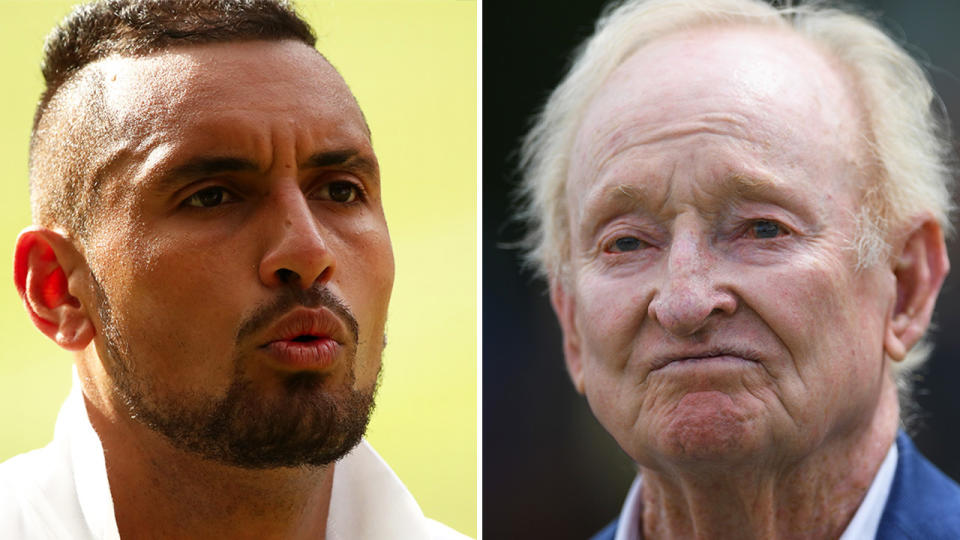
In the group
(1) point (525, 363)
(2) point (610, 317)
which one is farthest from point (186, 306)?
(1) point (525, 363)

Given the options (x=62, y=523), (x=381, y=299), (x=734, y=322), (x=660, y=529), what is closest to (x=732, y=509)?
(x=660, y=529)

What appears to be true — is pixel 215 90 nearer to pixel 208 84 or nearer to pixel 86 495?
pixel 208 84

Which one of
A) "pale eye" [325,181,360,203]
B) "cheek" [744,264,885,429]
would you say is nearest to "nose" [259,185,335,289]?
"pale eye" [325,181,360,203]

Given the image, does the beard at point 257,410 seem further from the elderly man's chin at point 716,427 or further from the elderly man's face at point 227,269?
the elderly man's chin at point 716,427

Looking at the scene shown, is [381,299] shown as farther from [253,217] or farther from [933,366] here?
[933,366]

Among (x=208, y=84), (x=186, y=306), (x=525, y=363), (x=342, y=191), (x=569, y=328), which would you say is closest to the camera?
(x=186, y=306)

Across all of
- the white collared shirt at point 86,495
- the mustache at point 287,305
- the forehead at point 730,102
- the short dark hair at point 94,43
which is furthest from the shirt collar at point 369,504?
the forehead at point 730,102

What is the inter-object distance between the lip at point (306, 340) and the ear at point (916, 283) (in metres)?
1.17

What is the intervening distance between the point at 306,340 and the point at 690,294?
0.79 meters

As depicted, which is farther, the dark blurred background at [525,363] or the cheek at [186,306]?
the dark blurred background at [525,363]

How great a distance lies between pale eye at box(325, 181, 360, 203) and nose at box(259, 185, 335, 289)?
5.3 inches

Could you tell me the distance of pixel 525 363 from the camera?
3.08 metres

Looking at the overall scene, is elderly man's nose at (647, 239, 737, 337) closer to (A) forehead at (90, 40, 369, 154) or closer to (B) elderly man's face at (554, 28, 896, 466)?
(B) elderly man's face at (554, 28, 896, 466)

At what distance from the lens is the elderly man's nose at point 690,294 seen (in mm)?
2449
